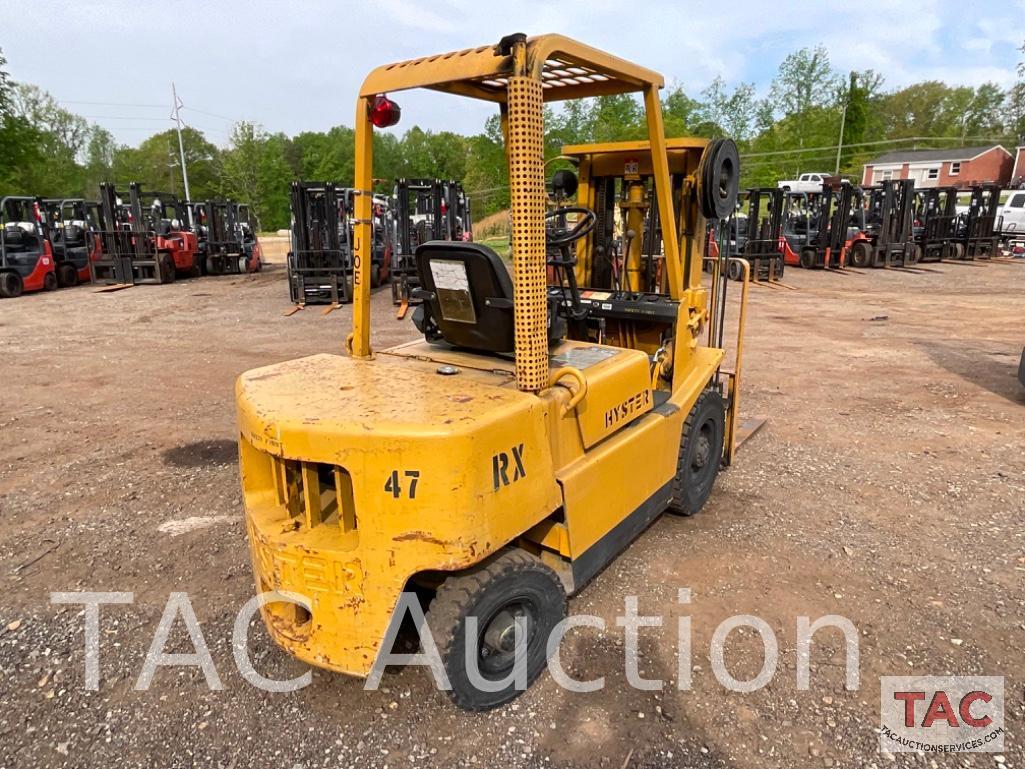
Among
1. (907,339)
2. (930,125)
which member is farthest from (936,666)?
(930,125)

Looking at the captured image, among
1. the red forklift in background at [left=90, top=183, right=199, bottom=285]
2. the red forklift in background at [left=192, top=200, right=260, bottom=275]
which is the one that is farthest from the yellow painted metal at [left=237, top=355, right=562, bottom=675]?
the red forklift in background at [left=192, top=200, right=260, bottom=275]

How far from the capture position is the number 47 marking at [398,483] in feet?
7.94

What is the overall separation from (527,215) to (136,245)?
20.1 metres

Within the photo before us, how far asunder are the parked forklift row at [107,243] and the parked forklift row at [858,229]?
54.7ft

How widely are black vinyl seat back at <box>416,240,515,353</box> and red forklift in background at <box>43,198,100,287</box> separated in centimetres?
2001

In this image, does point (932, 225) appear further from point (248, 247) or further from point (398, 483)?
point (398, 483)

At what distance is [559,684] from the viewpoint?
3.03 meters

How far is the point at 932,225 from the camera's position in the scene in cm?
2305

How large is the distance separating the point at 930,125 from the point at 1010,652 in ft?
280

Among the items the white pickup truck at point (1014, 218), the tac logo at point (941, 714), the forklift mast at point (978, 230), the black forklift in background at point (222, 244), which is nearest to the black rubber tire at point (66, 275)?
the black forklift in background at point (222, 244)

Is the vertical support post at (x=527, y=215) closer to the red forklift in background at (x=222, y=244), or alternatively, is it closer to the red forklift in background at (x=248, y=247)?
the red forklift in background at (x=222, y=244)

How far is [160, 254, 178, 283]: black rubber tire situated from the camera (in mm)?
19406

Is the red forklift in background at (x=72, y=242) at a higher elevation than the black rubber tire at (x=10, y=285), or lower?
higher

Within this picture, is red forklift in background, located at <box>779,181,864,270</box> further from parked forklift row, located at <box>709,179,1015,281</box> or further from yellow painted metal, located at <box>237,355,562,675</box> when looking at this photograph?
yellow painted metal, located at <box>237,355,562,675</box>
